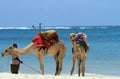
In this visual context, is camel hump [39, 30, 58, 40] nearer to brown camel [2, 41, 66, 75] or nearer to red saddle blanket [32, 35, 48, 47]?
red saddle blanket [32, 35, 48, 47]

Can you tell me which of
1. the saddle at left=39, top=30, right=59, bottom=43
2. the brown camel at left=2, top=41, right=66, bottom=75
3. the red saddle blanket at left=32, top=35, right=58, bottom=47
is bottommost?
the brown camel at left=2, top=41, right=66, bottom=75

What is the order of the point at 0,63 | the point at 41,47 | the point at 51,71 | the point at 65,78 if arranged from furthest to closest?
1. the point at 0,63
2. the point at 51,71
3. the point at 41,47
4. the point at 65,78

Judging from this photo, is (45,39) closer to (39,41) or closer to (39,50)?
(39,41)

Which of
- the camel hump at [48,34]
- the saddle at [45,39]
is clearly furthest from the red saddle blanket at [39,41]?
the camel hump at [48,34]

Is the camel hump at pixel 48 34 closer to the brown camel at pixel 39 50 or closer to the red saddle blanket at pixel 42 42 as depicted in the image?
the red saddle blanket at pixel 42 42

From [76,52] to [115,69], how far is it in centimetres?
724

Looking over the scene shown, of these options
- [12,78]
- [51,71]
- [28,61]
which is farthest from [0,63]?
[12,78]

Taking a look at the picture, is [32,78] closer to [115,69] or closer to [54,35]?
[54,35]

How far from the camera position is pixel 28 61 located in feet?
83.9

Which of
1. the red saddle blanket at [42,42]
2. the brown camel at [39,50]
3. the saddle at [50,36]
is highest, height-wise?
the saddle at [50,36]

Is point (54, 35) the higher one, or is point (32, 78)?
point (54, 35)

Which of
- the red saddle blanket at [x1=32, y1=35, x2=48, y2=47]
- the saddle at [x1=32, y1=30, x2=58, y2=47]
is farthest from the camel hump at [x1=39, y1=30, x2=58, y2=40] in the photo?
the red saddle blanket at [x1=32, y1=35, x2=48, y2=47]

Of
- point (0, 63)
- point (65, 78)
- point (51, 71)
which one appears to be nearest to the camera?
point (65, 78)

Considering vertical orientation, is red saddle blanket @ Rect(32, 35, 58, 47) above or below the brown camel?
above
